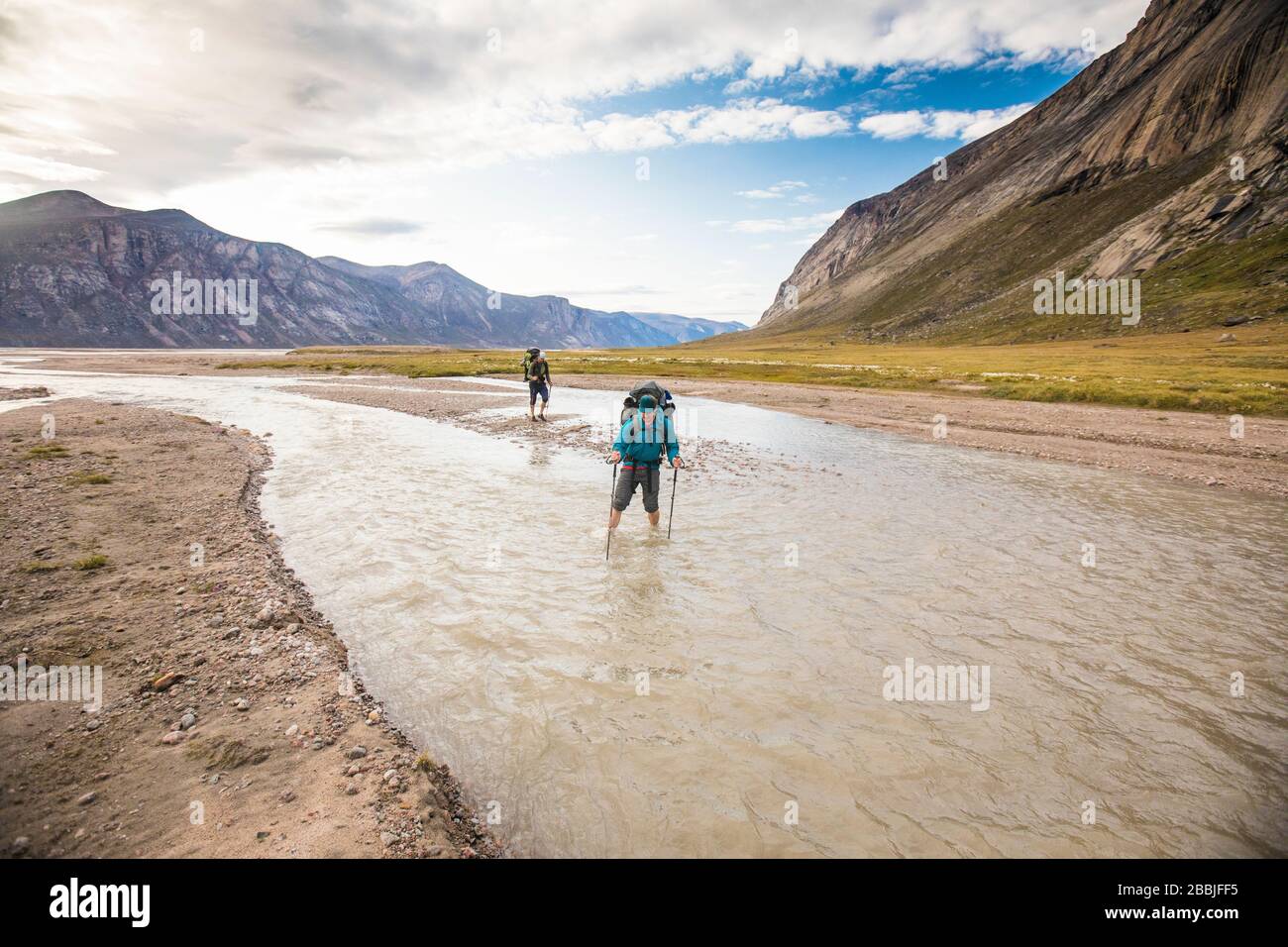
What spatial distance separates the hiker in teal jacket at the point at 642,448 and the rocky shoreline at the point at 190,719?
629cm

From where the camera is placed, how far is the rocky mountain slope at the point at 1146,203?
95.8m

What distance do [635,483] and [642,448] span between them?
93 cm

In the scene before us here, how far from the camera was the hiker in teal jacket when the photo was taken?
1241cm

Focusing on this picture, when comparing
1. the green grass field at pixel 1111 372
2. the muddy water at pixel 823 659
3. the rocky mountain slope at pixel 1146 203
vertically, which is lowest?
the muddy water at pixel 823 659

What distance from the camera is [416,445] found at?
24375 millimetres

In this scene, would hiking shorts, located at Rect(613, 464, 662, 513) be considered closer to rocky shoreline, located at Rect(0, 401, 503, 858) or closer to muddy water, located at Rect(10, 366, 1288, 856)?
muddy water, located at Rect(10, 366, 1288, 856)

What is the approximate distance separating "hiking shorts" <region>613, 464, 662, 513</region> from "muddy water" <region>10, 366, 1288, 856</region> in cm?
101

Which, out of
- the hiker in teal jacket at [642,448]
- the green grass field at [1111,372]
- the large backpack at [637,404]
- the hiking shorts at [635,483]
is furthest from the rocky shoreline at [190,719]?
the green grass field at [1111,372]

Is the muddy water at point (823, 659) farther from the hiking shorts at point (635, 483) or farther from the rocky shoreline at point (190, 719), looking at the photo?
the hiking shorts at point (635, 483)

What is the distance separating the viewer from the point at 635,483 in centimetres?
1284

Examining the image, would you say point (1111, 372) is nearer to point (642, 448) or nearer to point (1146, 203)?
point (642, 448)

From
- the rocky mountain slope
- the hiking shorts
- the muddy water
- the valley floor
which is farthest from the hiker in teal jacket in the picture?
the rocky mountain slope
